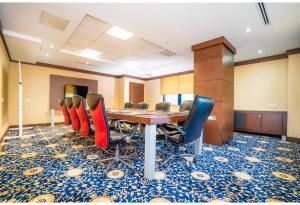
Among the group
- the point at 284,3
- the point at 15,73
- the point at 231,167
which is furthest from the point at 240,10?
the point at 15,73

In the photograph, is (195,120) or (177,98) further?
(177,98)

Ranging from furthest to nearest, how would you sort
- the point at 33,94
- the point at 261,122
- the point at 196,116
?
1. the point at 33,94
2. the point at 261,122
3. the point at 196,116

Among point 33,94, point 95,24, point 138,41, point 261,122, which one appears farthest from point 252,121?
point 33,94

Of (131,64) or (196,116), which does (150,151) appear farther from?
(131,64)

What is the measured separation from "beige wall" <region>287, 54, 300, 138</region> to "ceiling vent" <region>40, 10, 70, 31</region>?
6056 millimetres

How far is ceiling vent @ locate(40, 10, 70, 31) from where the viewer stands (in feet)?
9.11

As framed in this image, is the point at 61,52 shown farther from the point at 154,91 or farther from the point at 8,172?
the point at 154,91

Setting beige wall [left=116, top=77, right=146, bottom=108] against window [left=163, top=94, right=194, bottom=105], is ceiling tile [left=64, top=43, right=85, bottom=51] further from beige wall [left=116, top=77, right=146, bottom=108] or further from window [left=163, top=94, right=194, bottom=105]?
window [left=163, top=94, right=194, bottom=105]

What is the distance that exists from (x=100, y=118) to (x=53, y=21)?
106 inches

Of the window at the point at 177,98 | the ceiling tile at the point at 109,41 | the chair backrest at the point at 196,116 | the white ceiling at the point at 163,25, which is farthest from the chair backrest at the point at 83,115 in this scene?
the window at the point at 177,98

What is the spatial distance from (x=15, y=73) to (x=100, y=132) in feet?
20.1

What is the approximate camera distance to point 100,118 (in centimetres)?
178

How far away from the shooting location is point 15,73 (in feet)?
18.1

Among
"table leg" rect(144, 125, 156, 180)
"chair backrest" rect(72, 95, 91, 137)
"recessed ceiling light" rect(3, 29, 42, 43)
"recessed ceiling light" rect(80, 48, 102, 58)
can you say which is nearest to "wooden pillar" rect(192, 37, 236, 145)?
"table leg" rect(144, 125, 156, 180)
